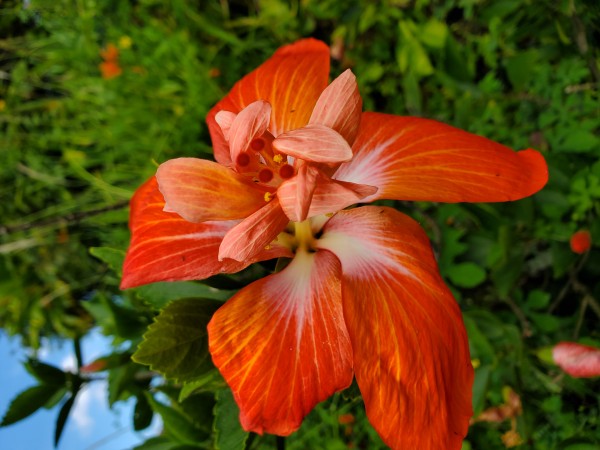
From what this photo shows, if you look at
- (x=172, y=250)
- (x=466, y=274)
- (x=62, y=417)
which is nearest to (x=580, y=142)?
(x=466, y=274)

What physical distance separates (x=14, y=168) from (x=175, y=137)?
93 cm

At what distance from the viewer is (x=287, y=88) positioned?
1.55 ft

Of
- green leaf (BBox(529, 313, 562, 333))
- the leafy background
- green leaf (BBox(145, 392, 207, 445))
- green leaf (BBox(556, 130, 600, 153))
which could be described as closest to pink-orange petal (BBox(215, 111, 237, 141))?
the leafy background

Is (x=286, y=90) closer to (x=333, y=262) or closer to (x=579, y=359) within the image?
(x=333, y=262)

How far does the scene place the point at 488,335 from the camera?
0.73 m

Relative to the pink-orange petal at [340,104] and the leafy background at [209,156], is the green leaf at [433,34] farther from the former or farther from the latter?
the pink-orange petal at [340,104]

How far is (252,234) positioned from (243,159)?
6 cm

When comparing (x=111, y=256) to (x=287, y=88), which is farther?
(x=111, y=256)

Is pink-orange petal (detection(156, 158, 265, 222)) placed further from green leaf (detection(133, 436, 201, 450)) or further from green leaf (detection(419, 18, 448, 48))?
green leaf (detection(419, 18, 448, 48))

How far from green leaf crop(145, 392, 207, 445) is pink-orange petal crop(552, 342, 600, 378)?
467mm

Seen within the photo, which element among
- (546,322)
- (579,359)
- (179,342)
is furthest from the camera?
(546,322)

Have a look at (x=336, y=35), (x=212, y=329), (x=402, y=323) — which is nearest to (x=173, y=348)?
(x=212, y=329)

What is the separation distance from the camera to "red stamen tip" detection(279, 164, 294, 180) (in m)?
0.37

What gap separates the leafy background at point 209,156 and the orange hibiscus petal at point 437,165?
16 cm
